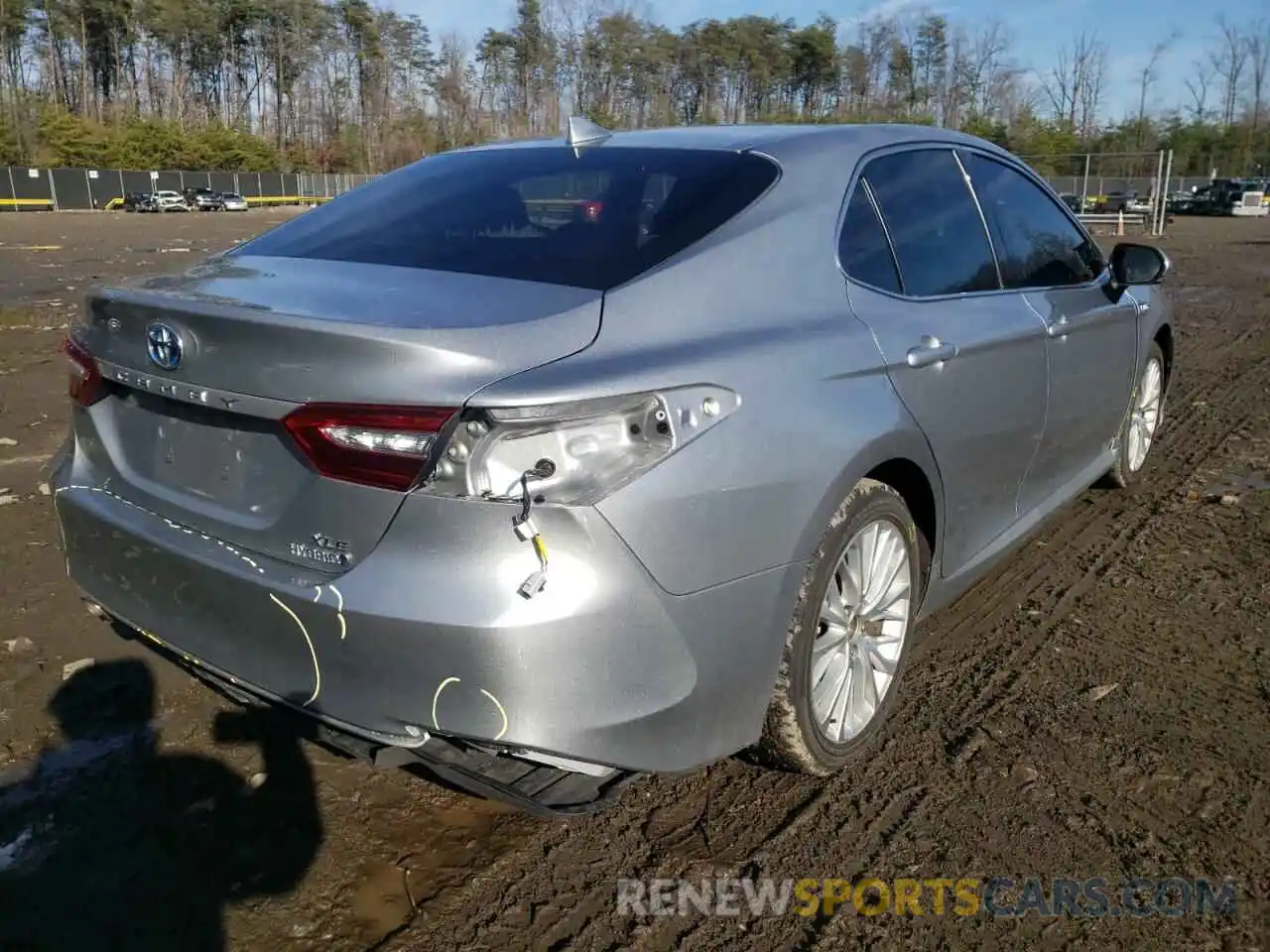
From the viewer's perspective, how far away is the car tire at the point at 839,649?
2.50 m

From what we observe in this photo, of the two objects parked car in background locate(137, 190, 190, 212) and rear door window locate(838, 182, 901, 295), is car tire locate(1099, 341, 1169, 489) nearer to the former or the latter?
rear door window locate(838, 182, 901, 295)

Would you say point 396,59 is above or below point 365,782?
above

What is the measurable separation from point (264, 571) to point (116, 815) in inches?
38.0

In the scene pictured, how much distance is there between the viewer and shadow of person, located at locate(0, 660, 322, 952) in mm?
2291

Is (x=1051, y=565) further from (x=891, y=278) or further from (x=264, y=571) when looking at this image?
(x=264, y=571)

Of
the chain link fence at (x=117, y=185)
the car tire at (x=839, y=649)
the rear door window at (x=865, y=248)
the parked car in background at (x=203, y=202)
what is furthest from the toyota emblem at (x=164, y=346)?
the parked car in background at (x=203, y=202)

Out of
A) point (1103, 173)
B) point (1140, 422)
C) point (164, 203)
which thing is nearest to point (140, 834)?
point (1140, 422)

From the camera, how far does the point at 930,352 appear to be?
291cm

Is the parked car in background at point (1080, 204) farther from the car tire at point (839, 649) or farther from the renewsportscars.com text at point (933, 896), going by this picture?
the renewsportscars.com text at point (933, 896)

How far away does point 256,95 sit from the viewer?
97875 mm

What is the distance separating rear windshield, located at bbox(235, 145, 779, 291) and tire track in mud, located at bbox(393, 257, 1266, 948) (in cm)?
136

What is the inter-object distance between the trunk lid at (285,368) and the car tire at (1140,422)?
3681mm

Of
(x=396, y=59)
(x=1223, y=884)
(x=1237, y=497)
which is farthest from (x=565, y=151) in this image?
(x=396, y=59)

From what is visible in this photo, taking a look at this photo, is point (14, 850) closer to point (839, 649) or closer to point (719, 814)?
point (719, 814)
